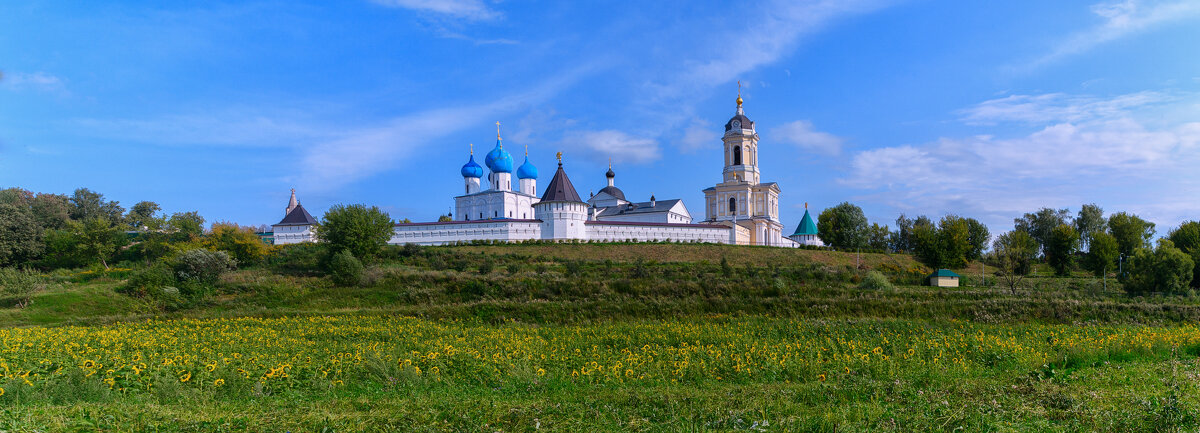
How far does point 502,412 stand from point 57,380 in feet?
22.5

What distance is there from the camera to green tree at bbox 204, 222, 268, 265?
36688 millimetres

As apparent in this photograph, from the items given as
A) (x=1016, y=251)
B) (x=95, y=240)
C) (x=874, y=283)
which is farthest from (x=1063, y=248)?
(x=95, y=240)

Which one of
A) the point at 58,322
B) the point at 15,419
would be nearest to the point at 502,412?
the point at 15,419

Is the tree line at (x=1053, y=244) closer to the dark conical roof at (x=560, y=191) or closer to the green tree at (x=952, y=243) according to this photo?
the green tree at (x=952, y=243)

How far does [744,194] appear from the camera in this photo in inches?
2361

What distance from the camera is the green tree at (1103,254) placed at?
44062 mm

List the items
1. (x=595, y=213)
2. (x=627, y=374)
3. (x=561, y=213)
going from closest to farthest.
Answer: (x=627, y=374)
(x=561, y=213)
(x=595, y=213)

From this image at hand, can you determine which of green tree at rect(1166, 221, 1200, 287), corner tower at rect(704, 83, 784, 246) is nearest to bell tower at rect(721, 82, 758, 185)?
corner tower at rect(704, 83, 784, 246)

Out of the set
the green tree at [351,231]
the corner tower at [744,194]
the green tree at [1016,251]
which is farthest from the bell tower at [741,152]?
the green tree at [351,231]

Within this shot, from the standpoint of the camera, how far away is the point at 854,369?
8898 mm

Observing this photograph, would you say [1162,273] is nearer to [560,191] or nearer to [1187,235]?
[1187,235]

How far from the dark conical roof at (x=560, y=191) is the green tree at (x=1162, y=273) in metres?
34.9

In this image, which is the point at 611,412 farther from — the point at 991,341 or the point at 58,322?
the point at 58,322

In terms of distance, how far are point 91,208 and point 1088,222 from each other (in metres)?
92.3
